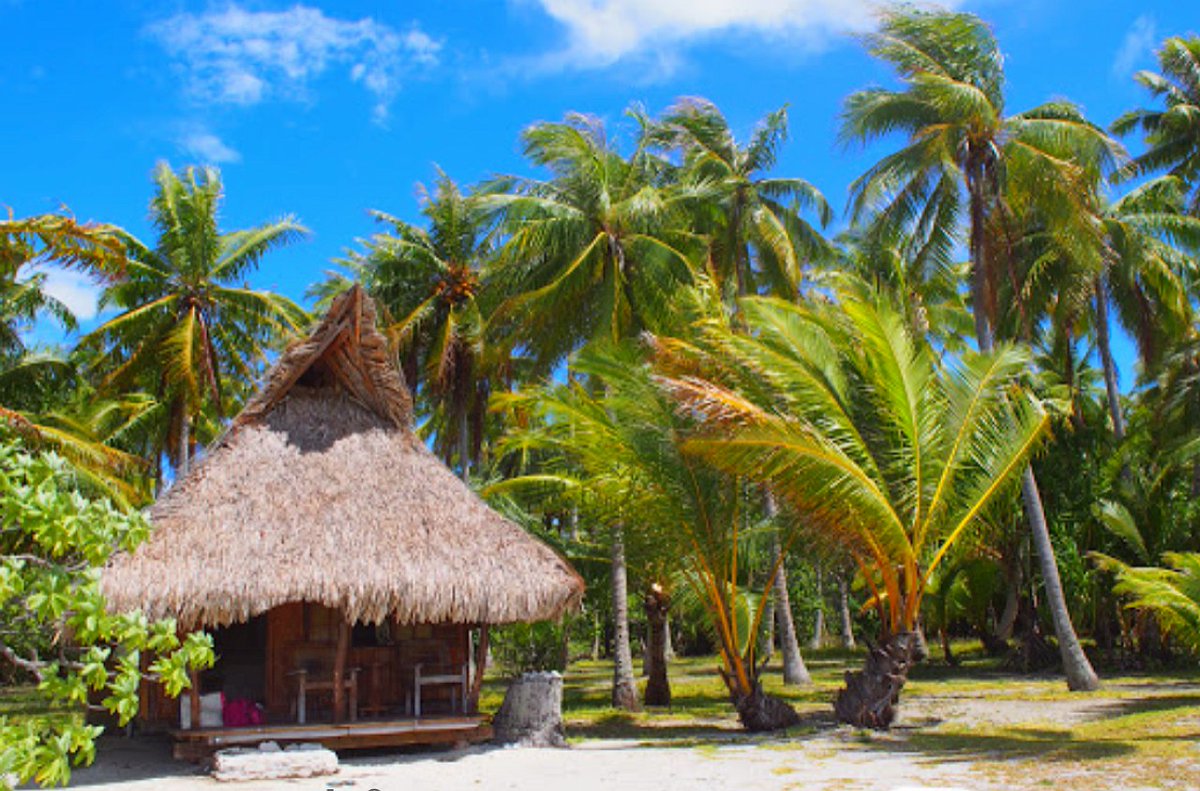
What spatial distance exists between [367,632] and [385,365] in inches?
124

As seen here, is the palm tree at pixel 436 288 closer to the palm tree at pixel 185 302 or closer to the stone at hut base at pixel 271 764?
the palm tree at pixel 185 302

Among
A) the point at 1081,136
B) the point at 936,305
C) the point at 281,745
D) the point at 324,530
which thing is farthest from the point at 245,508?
the point at 936,305

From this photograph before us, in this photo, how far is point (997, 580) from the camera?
2094 centimetres

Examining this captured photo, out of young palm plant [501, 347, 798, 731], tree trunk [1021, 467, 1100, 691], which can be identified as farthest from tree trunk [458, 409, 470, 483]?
tree trunk [1021, 467, 1100, 691]

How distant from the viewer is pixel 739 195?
803 inches

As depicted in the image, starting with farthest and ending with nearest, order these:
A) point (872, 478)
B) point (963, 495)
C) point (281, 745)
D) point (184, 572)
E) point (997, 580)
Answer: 1. point (997, 580)
2. point (963, 495)
3. point (872, 478)
4. point (281, 745)
5. point (184, 572)

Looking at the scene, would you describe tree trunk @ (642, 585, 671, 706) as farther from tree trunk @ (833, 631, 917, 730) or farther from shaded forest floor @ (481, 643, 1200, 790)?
tree trunk @ (833, 631, 917, 730)

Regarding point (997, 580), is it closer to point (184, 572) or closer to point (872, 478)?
point (872, 478)

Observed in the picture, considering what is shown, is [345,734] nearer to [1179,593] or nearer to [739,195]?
[1179,593]

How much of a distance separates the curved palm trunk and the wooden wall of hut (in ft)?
29.0

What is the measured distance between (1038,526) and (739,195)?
324 inches

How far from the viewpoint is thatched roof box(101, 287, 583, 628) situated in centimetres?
986

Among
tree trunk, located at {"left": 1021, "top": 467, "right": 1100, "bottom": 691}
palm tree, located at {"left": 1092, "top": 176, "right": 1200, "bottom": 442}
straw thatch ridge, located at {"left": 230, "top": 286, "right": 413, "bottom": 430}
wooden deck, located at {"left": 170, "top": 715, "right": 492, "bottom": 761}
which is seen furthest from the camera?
palm tree, located at {"left": 1092, "top": 176, "right": 1200, "bottom": 442}

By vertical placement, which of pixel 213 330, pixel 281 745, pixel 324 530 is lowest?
pixel 281 745
